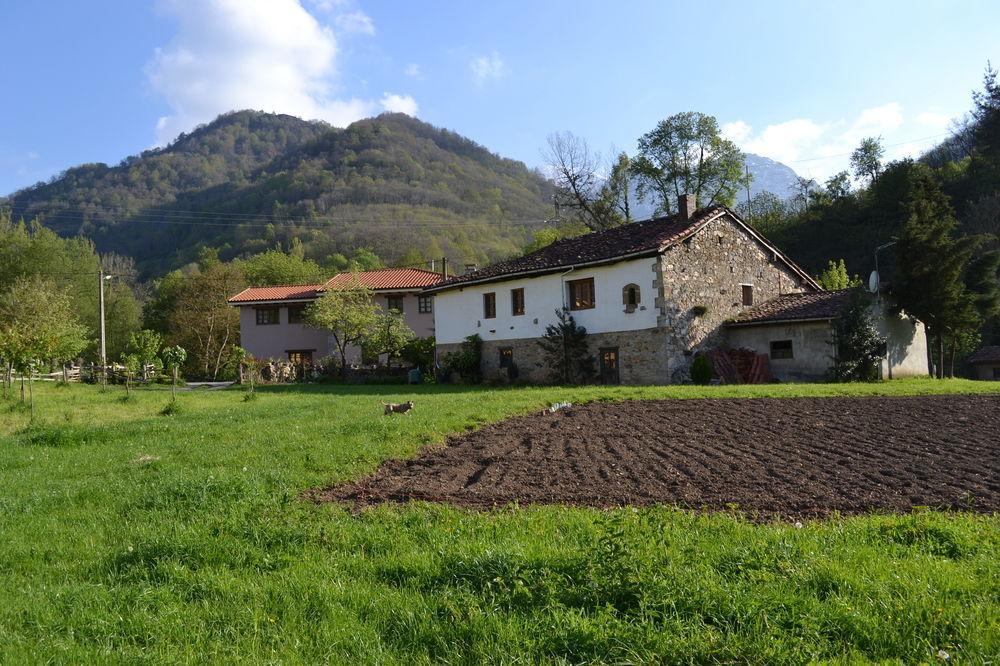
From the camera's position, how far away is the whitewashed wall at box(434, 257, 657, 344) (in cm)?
2395

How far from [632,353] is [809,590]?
67.2 ft

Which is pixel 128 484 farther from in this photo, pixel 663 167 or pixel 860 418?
pixel 663 167

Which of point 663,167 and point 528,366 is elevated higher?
point 663,167

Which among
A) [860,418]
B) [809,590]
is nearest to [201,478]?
[809,590]

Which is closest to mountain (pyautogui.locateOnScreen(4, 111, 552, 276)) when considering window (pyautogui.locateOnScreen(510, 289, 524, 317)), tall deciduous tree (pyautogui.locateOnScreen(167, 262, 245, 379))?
tall deciduous tree (pyautogui.locateOnScreen(167, 262, 245, 379))

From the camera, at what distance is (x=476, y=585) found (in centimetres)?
425

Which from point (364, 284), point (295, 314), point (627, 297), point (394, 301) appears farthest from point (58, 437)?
point (295, 314)

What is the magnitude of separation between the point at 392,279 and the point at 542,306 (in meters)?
18.2

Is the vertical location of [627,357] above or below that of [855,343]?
below

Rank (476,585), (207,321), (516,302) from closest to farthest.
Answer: (476,585), (516,302), (207,321)

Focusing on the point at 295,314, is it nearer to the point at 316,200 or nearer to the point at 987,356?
the point at 987,356

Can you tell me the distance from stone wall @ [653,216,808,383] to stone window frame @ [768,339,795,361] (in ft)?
5.90

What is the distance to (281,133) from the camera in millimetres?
135750

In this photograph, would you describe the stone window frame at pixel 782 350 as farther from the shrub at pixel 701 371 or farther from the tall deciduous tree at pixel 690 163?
the tall deciduous tree at pixel 690 163
